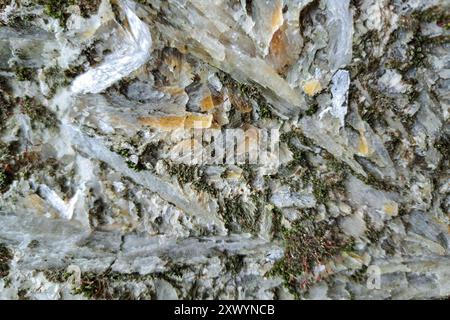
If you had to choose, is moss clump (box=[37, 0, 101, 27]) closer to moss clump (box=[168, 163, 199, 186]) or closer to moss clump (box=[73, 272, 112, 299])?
moss clump (box=[168, 163, 199, 186])

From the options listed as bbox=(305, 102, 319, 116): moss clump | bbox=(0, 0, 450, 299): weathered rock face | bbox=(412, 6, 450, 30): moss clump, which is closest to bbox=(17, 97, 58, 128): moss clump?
bbox=(0, 0, 450, 299): weathered rock face

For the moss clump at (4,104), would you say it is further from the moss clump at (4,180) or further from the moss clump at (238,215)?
the moss clump at (238,215)

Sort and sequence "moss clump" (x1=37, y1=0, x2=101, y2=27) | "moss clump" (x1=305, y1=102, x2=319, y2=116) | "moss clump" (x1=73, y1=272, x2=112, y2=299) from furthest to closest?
"moss clump" (x1=305, y1=102, x2=319, y2=116)
"moss clump" (x1=73, y1=272, x2=112, y2=299)
"moss clump" (x1=37, y1=0, x2=101, y2=27)

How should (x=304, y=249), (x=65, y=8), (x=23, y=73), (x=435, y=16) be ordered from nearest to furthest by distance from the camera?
(x=435, y=16)
(x=65, y=8)
(x=23, y=73)
(x=304, y=249)

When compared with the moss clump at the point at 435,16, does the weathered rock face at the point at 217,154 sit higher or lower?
lower

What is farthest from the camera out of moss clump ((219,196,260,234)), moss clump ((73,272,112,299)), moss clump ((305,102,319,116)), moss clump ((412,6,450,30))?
moss clump ((219,196,260,234))

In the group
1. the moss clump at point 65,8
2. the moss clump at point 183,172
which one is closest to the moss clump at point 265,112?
the moss clump at point 183,172

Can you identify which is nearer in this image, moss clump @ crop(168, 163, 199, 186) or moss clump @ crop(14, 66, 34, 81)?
moss clump @ crop(14, 66, 34, 81)

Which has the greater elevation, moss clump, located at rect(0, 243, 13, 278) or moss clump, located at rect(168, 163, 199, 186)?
moss clump, located at rect(168, 163, 199, 186)

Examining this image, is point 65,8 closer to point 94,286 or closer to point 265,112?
point 265,112

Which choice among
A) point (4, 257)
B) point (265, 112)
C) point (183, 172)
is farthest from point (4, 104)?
point (265, 112)
